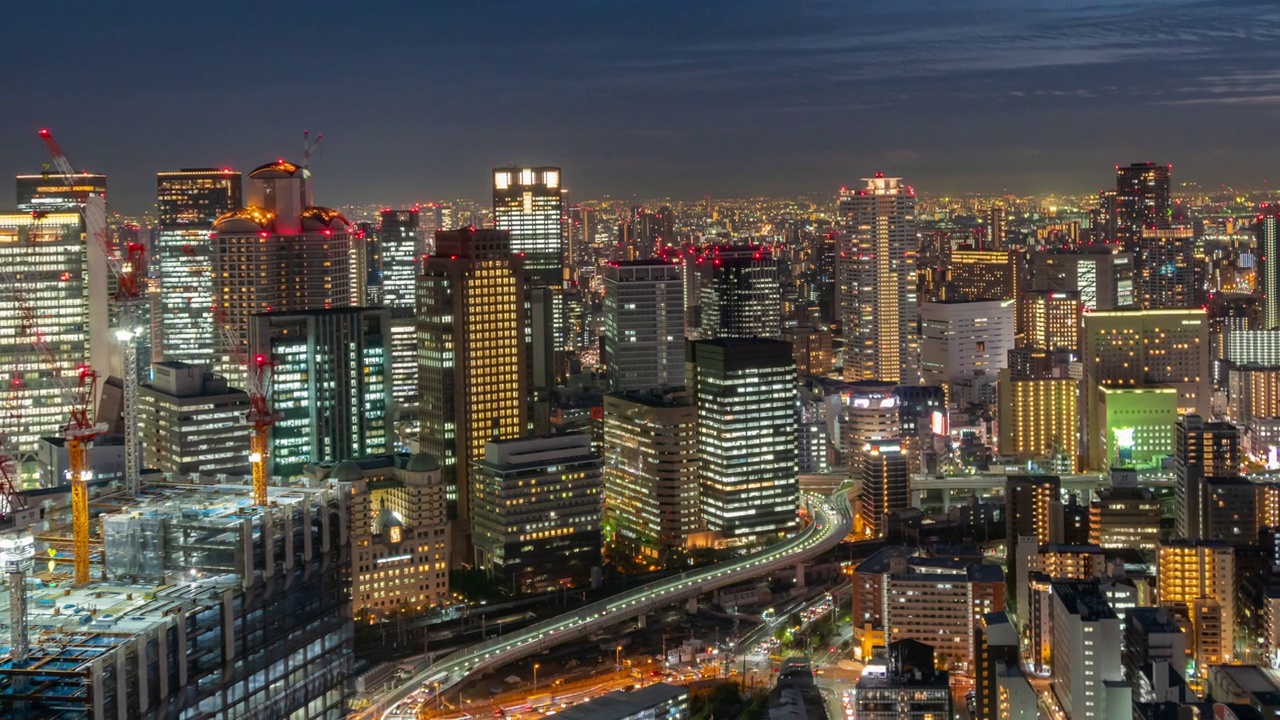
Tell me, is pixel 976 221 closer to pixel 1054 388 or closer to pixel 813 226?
pixel 813 226

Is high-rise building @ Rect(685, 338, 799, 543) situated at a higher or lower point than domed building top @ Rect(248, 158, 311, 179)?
lower

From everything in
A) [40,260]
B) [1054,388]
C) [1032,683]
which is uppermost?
[40,260]

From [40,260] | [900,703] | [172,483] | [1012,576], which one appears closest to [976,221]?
[1012,576]

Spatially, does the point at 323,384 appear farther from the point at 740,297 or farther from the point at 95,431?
the point at 95,431

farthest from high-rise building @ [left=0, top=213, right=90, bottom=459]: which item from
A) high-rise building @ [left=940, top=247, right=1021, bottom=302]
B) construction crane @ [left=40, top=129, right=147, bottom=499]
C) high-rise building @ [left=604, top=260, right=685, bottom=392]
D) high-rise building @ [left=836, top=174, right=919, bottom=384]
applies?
high-rise building @ [left=940, top=247, right=1021, bottom=302]

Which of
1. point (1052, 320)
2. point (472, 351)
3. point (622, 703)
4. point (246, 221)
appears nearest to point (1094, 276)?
point (1052, 320)

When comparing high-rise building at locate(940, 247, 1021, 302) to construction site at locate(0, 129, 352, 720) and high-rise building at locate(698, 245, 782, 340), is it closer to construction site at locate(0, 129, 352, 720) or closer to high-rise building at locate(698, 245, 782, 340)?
high-rise building at locate(698, 245, 782, 340)
